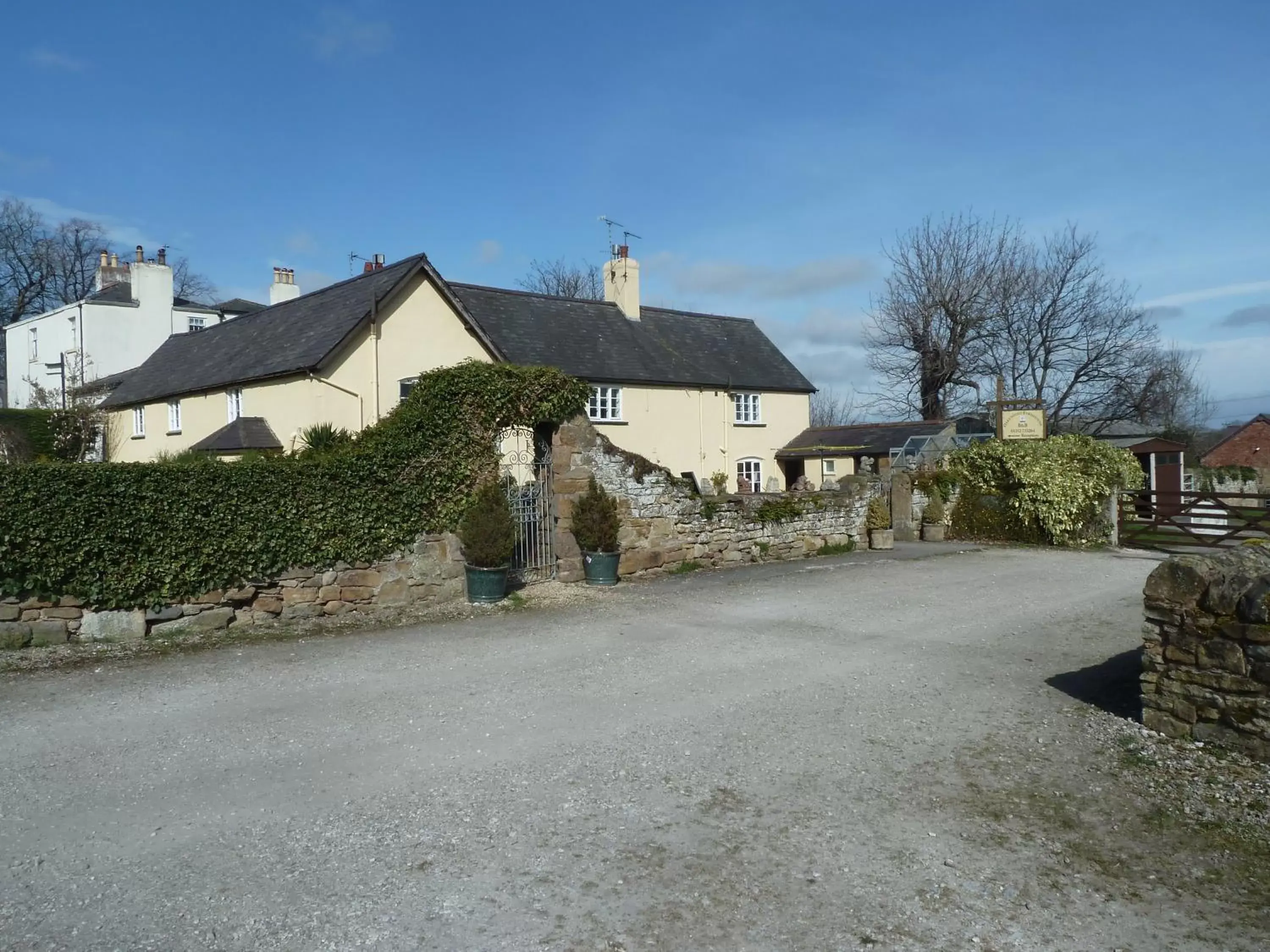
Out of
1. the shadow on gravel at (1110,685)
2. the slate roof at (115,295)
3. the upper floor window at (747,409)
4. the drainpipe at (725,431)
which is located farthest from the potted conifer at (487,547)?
the slate roof at (115,295)

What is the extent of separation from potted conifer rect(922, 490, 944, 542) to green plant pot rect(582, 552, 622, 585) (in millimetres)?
10143

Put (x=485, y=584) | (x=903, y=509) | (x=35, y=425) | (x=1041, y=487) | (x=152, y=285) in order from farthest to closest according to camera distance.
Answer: (x=152, y=285)
(x=35, y=425)
(x=903, y=509)
(x=1041, y=487)
(x=485, y=584)

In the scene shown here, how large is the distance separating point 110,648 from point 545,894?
7533mm

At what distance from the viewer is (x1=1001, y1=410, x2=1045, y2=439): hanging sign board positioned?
21.7 metres

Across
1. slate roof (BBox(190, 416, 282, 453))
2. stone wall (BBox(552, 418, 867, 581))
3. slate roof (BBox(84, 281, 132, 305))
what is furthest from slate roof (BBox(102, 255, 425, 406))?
slate roof (BBox(84, 281, 132, 305))

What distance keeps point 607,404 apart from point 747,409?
21.9ft

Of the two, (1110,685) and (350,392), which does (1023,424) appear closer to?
(1110,685)

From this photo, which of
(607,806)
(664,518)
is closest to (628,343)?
(664,518)

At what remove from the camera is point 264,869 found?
178 inches

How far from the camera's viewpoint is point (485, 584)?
12266 millimetres

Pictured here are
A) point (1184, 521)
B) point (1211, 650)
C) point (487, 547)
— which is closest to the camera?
point (1211, 650)

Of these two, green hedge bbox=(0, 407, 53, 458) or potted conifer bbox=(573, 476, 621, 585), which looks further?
green hedge bbox=(0, 407, 53, 458)

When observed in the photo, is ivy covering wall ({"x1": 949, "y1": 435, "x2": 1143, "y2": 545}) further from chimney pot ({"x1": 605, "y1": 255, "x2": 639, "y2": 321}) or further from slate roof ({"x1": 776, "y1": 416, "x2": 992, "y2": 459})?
chimney pot ({"x1": 605, "y1": 255, "x2": 639, "y2": 321})

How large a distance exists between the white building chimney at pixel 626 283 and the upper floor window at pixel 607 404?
4.72 m
